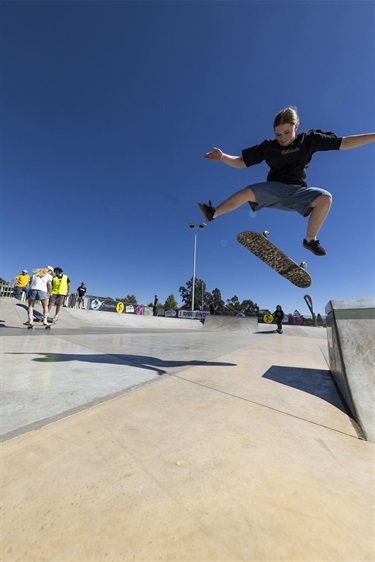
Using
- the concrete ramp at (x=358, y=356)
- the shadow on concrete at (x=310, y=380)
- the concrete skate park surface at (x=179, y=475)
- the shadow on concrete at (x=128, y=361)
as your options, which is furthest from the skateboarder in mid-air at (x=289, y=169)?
the concrete skate park surface at (x=179, y=475)

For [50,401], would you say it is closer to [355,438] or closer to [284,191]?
[355,438]

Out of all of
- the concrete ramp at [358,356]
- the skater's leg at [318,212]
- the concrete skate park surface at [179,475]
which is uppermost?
the skater's leg at [318,212]

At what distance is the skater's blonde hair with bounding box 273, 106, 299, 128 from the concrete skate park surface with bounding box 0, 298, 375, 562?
279 centimetres

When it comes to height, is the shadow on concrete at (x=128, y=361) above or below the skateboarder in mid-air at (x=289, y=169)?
below

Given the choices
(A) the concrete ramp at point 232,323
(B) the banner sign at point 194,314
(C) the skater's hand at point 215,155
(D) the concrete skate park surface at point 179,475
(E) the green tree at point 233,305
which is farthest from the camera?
(E) the green tree at point 233,305

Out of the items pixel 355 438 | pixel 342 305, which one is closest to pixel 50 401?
pixel 355 438

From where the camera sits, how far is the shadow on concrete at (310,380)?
6.64 feet

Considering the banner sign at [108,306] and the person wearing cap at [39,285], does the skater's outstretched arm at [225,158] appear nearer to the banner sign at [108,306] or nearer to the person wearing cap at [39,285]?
the person wearing cap at [39,285]

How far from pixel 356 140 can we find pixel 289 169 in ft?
2.34

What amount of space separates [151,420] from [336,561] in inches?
37.9

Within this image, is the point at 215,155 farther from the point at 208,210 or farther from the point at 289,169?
the point at 289,169

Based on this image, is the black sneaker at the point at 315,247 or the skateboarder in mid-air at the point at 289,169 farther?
the black sneaker at the point at 315,247

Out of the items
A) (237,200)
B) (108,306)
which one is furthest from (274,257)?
(108,306)

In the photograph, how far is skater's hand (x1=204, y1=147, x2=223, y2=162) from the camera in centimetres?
323
